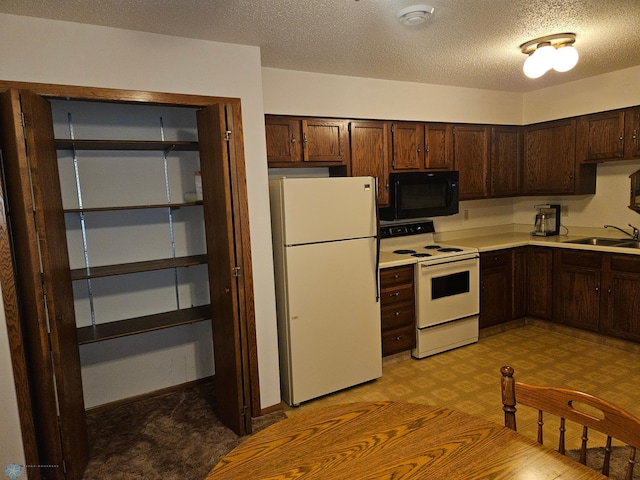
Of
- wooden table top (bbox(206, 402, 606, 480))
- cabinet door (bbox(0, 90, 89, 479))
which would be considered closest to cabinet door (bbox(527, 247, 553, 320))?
wooden table top (bbox(206, 402, 606, 480))

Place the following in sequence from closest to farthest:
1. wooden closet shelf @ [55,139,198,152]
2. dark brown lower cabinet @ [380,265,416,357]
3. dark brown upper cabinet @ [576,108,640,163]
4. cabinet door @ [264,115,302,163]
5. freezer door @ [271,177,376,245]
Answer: wooden closet shelf @ [55,139,198,152] → freezer door @ [271,177,376,245] → cabinet door @ [264,115,302,163] → dark brown lower cabinet @ [380,265,416,357] → dark brown upper cabinet @ [576,108,640,163]

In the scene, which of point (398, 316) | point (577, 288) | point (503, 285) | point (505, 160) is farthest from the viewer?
point (505, 160)

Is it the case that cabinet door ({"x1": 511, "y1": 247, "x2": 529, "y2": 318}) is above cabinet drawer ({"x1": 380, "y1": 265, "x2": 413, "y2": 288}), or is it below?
below

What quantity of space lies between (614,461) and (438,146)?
9.19 ft

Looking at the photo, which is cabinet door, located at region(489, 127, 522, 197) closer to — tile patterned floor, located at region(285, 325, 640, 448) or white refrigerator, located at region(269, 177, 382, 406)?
tile patterned floor, located at region(285, 325, 640, 448)

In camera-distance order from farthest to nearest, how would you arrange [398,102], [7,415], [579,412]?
[398,102], [7,415], [579,412]

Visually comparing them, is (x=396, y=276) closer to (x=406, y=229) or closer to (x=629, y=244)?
(x=406, y=229)

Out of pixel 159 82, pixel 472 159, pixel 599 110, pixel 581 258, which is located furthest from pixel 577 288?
pixel 159 82

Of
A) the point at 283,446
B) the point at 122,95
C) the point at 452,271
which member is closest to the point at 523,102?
the point at 452,271

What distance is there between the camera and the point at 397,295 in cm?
354

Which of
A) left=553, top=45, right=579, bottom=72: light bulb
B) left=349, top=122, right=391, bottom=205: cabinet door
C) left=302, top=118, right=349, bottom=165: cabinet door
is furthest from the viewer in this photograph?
left=349, top=122, right=391, bottom=205: cabinet door

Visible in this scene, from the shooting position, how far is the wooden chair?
3.55ft

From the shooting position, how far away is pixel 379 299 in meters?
3.28

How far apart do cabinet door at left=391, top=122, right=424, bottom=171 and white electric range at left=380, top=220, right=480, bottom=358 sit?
0.62m
